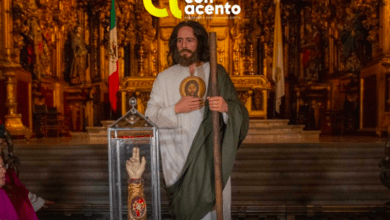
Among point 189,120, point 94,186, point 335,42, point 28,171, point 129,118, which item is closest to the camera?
point 129,118

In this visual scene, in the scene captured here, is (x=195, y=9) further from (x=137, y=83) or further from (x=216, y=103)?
(x=216, y=103)

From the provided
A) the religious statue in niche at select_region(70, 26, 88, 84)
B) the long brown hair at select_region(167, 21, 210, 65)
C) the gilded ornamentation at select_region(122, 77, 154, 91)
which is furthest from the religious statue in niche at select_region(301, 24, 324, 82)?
the long brown hair at select_region(167, 21, 210, 65)

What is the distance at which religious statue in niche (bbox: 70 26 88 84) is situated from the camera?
455 inches

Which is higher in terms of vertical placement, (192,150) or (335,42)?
(335,42)

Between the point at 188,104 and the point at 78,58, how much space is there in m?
10.1

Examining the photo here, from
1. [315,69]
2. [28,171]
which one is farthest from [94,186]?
[315,69]

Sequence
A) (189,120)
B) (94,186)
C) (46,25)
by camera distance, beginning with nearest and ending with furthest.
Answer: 1. (189,120)
2. (94,186)
3. (46,25)

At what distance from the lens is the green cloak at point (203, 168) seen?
7.51 ft

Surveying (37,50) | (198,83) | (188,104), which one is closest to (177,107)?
(188,104)

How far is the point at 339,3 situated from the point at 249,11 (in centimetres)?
250

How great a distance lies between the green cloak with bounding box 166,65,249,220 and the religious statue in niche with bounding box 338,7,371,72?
8.88 metres

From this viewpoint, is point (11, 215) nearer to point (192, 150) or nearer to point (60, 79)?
point (192, 150)

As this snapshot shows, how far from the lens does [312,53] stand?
11.9 m

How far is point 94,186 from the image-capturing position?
484cm
